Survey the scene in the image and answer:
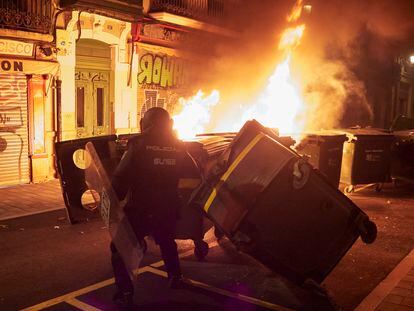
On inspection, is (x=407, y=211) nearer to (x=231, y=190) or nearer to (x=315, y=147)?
(x=315, y=147)

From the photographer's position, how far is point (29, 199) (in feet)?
29.1

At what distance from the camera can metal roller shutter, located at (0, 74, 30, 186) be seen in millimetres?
10125

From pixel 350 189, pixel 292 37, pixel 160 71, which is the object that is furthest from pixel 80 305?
pixel 292 37

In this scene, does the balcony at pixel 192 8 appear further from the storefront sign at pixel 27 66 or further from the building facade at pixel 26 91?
the storefront sign at pixel 27 66

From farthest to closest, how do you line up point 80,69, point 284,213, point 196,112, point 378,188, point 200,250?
point 196,112
point 80,69
point 378,188
point 200,250
point 284,213

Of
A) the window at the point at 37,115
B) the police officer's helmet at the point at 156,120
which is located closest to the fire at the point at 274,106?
the window at the point at 37,115

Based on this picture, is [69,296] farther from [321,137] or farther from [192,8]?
[192,8]

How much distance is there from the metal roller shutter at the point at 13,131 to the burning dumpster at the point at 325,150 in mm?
6518

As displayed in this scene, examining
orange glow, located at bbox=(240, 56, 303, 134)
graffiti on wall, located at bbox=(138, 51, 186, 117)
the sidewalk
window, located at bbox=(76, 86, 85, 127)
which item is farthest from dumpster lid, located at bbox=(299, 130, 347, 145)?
window, located at bbox=(76, 86, 85, 127)

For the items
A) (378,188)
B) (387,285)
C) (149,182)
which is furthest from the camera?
(378,188)

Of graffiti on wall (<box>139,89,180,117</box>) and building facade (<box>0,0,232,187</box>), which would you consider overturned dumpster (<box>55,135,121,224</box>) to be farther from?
graffiti on wall (<box>139,89,180,117</box>)

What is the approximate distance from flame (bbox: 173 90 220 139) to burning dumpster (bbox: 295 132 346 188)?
10.9 feet

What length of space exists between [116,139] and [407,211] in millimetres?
5936

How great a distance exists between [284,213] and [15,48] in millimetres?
8554
